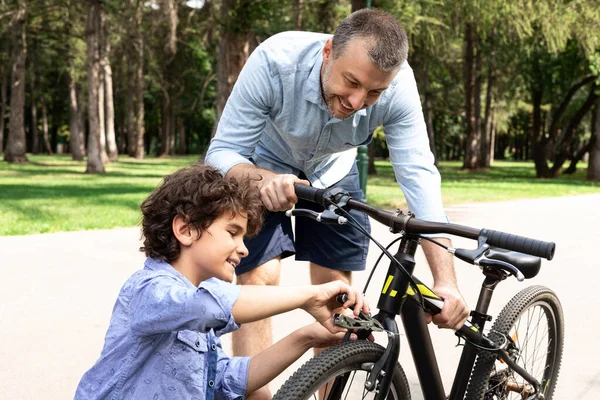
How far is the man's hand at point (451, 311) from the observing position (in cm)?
247

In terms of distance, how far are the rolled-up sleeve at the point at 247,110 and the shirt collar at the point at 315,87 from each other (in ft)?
0.47

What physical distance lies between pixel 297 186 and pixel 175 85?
45.1 m

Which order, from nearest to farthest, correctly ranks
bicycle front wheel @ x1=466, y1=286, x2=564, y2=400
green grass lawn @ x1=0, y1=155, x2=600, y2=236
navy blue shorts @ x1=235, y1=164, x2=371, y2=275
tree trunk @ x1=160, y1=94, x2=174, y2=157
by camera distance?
bicycle front wheel @ x1=466, y1=286, x2=564, y2=400 < navy blue shorts @ x1=235, y1=164, x2=371, y2=275 < green grass lawn @ x1=0, y1=155, x2=600, y2=236 < tree trunk @ x1=160, y1=94, x2=174, y2=157

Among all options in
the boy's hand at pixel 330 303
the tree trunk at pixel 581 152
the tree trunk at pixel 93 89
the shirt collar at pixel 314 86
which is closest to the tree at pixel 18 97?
the tree trunk at pixel 93 89

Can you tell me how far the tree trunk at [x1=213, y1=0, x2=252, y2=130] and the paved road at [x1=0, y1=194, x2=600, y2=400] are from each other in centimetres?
716

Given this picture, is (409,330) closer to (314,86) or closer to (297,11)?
(314,86)

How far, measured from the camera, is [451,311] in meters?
2.47

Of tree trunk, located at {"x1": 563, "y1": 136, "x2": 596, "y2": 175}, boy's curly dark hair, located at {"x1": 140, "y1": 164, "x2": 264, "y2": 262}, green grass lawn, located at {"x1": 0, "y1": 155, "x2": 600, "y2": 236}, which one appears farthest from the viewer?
tree trunk, located at {"x1": 563, "y1": 136, "x2": 596, "y2": 175}

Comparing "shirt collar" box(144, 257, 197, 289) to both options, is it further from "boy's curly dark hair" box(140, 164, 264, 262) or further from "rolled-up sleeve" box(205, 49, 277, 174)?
"rolled-up sleeve" box(205, 49, 277, 174)

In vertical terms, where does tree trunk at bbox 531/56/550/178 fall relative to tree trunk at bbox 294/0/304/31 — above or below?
below

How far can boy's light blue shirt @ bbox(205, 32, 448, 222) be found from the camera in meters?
2.98

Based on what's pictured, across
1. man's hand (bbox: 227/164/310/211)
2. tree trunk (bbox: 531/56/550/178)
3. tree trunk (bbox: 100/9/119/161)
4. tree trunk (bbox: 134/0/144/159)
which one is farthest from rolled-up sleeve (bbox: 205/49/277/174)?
tree trunk (bbox: 134/0/144/159)

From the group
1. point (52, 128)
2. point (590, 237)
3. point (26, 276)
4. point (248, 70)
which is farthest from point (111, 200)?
point (52, 128)

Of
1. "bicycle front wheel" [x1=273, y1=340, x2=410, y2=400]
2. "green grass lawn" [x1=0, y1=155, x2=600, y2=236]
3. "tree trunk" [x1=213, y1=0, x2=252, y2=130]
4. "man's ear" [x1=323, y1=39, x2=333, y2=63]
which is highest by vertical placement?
"tree trunk" [x1=213, y1=0, x2=252, y2=130]
